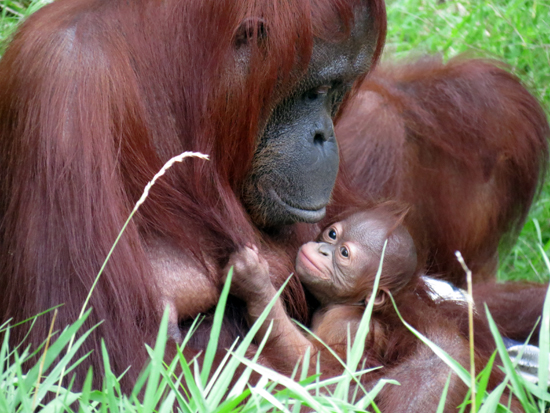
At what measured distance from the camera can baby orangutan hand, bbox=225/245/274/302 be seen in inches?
93.5

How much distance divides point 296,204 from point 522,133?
154cm

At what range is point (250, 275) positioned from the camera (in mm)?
2387

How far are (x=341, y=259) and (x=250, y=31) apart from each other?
937mm

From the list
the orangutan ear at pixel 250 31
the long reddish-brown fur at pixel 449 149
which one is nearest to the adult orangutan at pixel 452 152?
the long reddish-brown fur at pixel 449 149

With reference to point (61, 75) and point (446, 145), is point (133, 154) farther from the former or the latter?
point (446, 145)

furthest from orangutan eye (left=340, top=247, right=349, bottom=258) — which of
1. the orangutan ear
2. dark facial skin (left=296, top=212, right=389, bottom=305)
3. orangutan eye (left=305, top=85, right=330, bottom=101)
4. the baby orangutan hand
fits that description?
the orangutan ear

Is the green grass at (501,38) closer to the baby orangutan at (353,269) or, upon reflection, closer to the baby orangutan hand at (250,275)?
the baby orangutan at (353,269)

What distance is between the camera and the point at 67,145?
2.05 meters

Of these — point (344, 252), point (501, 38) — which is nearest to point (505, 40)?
point (501, 38)

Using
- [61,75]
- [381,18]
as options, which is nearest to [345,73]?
[381,18]

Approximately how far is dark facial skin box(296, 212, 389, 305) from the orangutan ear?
0.85m

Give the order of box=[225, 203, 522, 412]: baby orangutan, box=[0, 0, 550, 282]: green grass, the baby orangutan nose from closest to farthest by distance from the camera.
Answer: box=[225, 203, 522, 412]: baby orangutan → the baby orangutan nose → box=[0, 0, 550, 282]: green grass

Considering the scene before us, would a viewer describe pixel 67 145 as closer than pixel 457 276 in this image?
Yes

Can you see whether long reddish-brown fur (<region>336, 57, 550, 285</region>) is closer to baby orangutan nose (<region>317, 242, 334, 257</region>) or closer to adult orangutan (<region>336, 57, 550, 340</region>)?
adult orangutan (<region>336, 57, 550, 340</region>)
